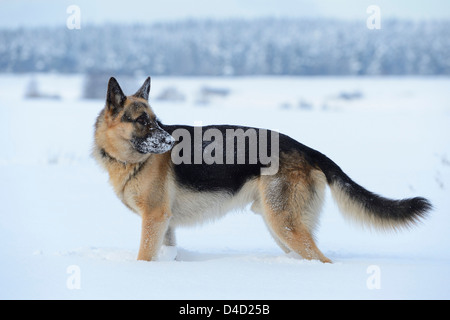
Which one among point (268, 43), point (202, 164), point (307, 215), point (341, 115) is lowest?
point (307, 215)

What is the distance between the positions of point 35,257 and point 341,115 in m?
17.4

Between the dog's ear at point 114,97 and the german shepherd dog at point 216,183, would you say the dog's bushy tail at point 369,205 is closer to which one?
the german shepherd dog at point 216,183

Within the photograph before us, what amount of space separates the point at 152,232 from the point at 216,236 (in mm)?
1853

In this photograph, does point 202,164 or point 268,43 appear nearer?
point 202,164

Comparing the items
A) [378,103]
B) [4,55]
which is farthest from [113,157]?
[4,55]

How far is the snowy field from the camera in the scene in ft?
13.3

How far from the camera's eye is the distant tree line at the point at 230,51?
3962 centimetres

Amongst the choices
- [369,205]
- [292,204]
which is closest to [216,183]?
[292,204]

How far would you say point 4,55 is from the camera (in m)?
39.3

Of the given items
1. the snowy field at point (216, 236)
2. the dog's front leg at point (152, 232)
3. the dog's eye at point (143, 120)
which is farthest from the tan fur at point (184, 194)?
the snowy field at point (216, 236)

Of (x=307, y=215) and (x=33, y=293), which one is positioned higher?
(x=307, y=215)

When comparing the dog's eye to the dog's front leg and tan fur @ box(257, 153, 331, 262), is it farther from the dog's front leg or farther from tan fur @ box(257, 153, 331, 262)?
tan fur @ box(257, 153, 331, 262)

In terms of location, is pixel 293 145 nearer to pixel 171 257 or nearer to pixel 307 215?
pixel 307 215

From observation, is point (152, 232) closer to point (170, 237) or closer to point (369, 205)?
point (170, 237)
